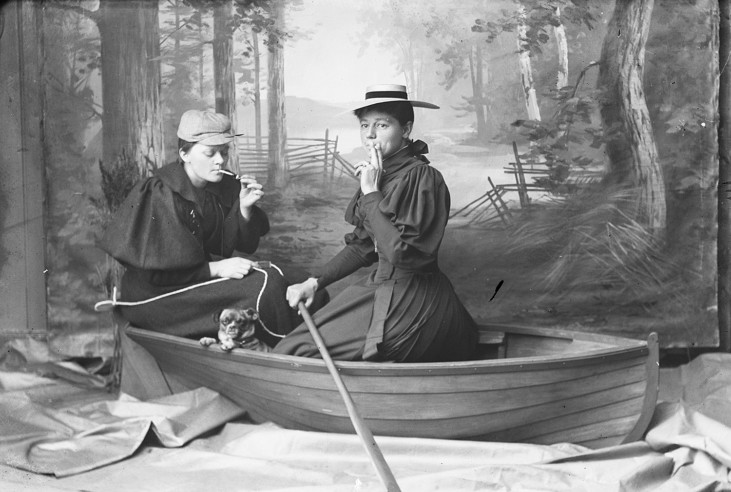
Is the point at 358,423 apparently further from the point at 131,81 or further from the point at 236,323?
the point at 131,81

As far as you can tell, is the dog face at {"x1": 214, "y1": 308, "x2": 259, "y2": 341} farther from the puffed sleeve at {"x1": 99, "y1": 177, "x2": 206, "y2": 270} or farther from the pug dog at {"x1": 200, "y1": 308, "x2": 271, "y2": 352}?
the puffed sleeve at {"x1": 99, "y1": 177, "x2": 206, "y2": 270}

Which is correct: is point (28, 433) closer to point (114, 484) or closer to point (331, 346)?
point (114, 484)

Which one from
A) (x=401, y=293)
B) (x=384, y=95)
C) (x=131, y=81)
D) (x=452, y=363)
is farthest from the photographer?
(x=131, y=81)

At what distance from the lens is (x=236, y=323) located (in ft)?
13.8

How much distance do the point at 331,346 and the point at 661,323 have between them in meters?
2.44

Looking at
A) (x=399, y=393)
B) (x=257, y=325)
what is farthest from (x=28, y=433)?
(x=399, y=393)

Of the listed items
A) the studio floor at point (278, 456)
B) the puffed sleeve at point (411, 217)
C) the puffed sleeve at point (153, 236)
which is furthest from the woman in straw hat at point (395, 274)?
the puffed sleeve at point (153, 236)

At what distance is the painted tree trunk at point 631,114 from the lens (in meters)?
5.41

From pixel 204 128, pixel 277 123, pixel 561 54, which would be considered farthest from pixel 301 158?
pixel 561 54

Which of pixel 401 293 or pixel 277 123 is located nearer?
pixel 401 293

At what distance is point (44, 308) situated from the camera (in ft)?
18.1

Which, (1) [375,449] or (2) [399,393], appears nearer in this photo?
(1) [375,449]

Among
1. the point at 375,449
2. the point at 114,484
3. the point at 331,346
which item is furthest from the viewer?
the point at 331,346

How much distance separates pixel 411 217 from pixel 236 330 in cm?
99
